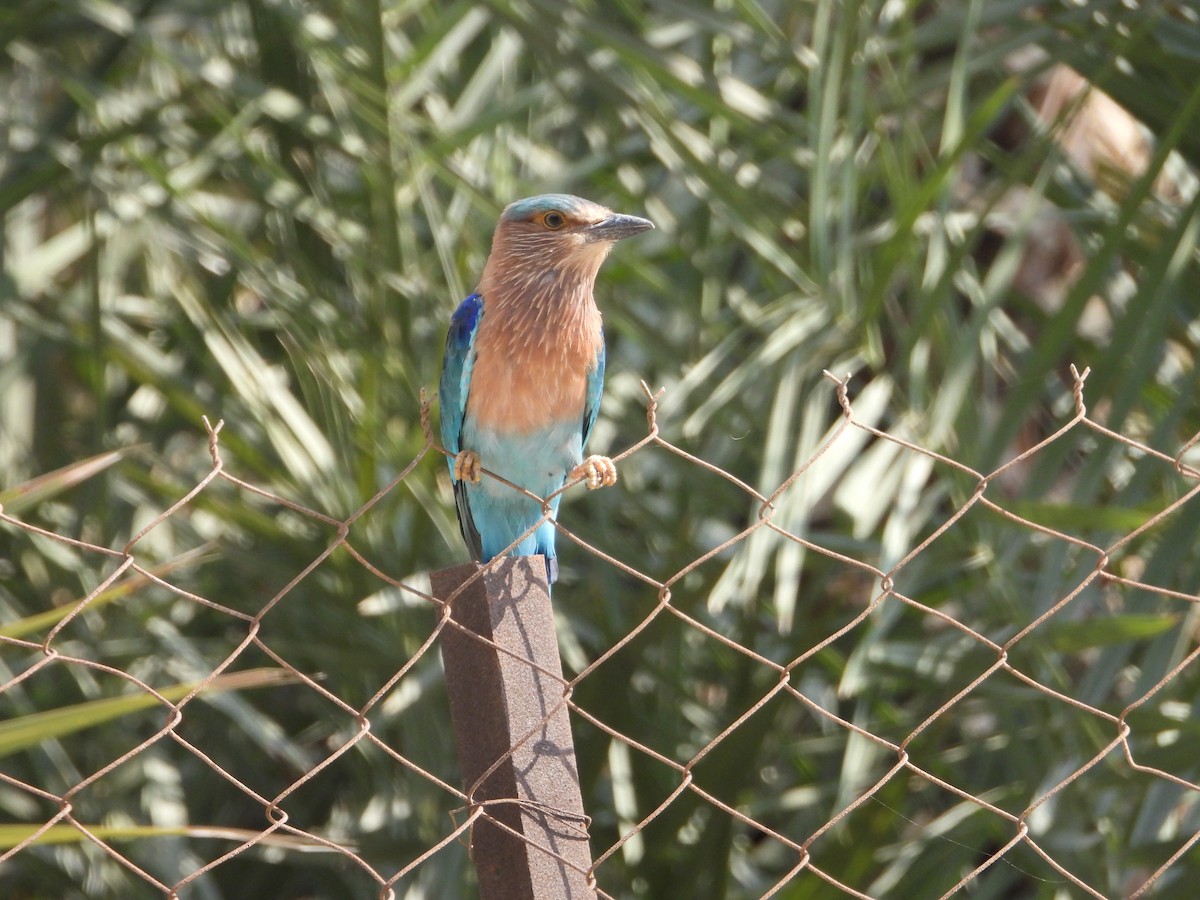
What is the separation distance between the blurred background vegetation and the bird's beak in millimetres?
382

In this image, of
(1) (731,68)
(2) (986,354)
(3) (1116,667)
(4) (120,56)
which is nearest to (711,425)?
(2) (986,354)

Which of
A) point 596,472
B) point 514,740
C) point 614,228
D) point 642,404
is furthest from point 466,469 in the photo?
point 642,404

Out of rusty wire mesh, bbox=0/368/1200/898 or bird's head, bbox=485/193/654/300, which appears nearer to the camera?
rusty wire mesh, bbox=0/368/1200/898

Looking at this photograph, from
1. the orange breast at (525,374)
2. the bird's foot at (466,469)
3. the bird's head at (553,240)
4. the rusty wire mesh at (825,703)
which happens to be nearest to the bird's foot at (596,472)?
the rusty wire mesh at (825,703)

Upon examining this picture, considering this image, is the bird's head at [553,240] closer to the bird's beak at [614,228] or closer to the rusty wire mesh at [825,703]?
the bird's beak at [614,228]

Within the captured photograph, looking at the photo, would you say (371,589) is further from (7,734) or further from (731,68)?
(731,68)

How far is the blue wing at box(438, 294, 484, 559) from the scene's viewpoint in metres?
2.58

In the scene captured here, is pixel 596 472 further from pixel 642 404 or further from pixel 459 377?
pixel 642 404

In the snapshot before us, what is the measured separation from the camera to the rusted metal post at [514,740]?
5.02ft

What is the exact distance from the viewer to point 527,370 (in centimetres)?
252

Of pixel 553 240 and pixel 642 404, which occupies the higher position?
pixel 553 240

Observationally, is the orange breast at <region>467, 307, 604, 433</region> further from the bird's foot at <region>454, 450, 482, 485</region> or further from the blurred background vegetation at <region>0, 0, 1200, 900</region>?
the blurred background vegetation at <region>0, 0, 1200, 900</region>

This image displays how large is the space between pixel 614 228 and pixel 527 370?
0.33 m

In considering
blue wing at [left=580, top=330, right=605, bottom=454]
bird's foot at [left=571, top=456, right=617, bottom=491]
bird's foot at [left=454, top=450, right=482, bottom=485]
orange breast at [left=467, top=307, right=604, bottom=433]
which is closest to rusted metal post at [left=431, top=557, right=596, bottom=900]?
bird's foot at [left=571, top=456, right=617, bottom=491]
